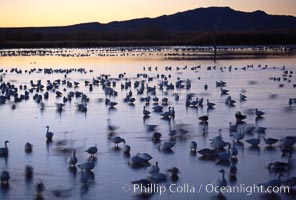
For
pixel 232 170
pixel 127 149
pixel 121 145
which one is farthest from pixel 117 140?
pixel 232 170

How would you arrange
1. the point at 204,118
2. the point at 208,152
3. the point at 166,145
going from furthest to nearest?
the point at 204,118 < the point at 166,145 < the point at 208,152

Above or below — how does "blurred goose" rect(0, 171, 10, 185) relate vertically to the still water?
above

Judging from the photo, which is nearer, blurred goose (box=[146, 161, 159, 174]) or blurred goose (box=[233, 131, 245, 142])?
blurred goose (box=[146, 161, 159, 174])

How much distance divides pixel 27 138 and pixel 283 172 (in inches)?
280

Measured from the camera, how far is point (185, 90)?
26391 mm

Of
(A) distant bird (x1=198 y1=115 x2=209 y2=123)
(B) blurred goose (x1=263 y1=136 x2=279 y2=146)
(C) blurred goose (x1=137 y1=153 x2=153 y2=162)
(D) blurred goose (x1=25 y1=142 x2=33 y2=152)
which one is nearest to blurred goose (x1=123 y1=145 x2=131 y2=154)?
(C) blurred goose (x1=137 y1=153 x2=153 y2=162)

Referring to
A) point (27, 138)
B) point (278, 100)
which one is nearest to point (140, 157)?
point (27, 138)

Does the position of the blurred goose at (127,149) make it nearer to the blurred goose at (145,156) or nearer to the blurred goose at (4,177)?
the blurred goose at (145,156)

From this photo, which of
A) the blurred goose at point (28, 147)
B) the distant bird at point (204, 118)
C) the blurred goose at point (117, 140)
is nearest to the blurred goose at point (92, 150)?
the blurred goose at point (117, 140)

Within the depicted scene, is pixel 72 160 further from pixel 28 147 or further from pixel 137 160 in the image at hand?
pixel 28 147

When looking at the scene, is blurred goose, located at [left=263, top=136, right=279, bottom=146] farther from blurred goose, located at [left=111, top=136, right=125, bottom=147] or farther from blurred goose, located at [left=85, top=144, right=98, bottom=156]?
blurred goose, located at [left=85, top=144, right=98, bottom=156]

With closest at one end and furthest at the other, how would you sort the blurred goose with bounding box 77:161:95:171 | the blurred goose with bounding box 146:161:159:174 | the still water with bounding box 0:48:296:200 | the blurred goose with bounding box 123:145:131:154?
the still water with bounding box 0:48:296:200, the blurred goose with bounding box 146:161:159:174, the blurred goose with bounding box 77:161:95:171, the blurred goose with bounding box 123:145:131:154

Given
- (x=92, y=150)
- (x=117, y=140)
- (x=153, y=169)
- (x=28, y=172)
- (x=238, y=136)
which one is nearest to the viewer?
(x=153, y=169)

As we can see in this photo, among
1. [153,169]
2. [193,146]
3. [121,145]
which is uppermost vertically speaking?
[153,169]
